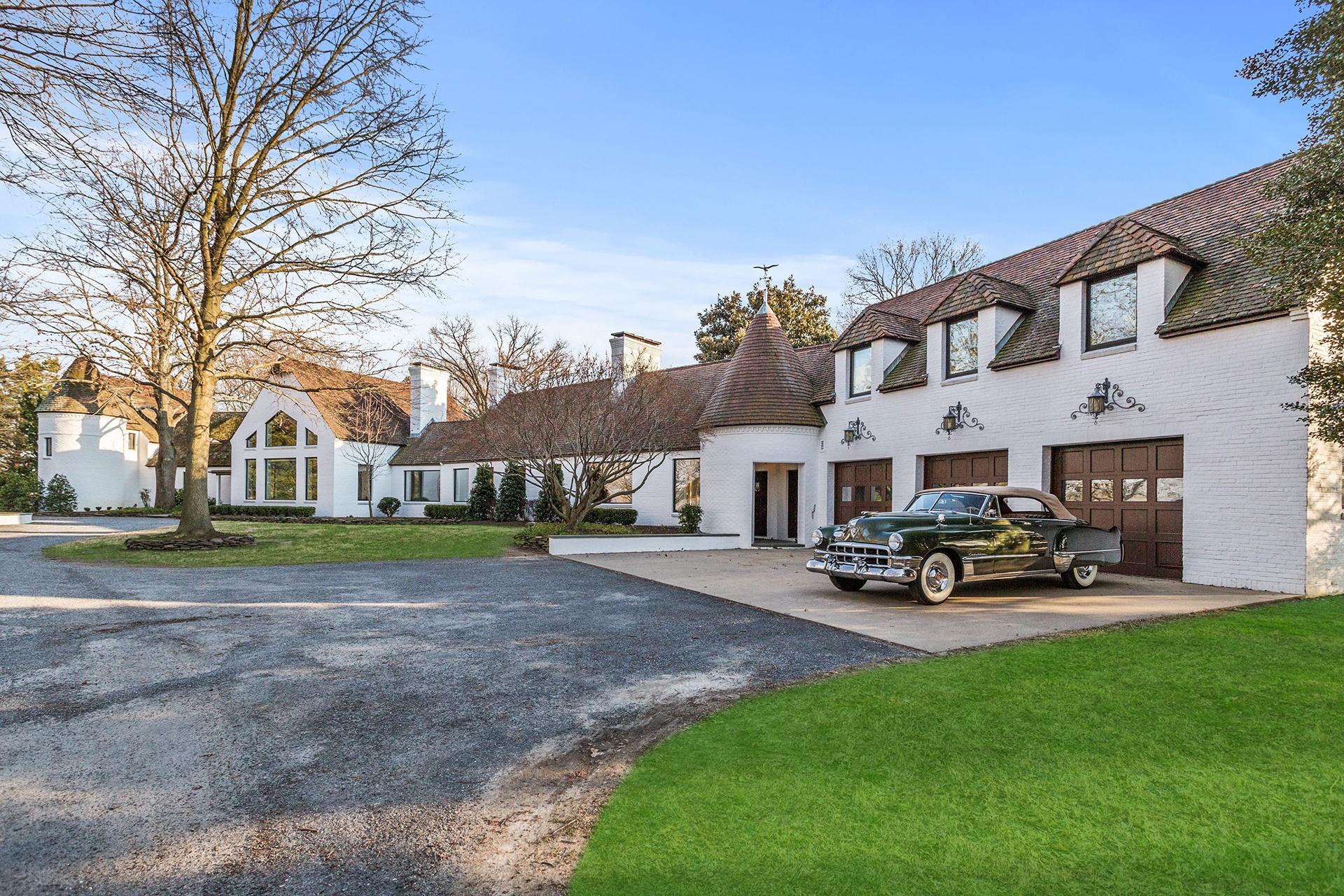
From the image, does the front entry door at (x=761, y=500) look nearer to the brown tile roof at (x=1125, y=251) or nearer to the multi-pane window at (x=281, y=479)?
the brown tile roof at (x=1125, y=251)

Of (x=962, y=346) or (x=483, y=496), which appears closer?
(x=962, y=346)

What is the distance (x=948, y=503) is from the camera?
36.1 ft

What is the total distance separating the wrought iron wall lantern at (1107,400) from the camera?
42.1 feet

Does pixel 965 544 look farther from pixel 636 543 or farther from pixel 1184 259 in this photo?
pixel 636 543

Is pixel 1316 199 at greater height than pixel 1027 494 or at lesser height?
greater

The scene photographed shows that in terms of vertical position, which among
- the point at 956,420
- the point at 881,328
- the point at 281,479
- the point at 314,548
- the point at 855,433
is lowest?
the point at 314,548

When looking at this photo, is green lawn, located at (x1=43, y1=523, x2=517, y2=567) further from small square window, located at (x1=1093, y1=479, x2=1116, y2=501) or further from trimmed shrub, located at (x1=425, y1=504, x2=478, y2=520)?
small square window, located at (x1=1093, y1=479, x2=1116, y2=501)

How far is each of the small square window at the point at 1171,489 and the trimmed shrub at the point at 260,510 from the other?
32604mm

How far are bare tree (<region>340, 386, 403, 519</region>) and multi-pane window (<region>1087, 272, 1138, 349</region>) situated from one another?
95.1 ft

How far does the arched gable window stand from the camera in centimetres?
3523

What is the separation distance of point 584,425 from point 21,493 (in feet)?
130

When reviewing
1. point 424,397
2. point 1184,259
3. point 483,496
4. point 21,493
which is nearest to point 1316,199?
point 1184,259

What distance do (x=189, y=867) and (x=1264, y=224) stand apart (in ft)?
43.6

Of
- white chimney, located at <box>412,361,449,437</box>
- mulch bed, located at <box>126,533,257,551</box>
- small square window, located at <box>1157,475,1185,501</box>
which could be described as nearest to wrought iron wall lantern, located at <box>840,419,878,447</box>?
small square window, located at <box>1157,475,1185,501</box>
